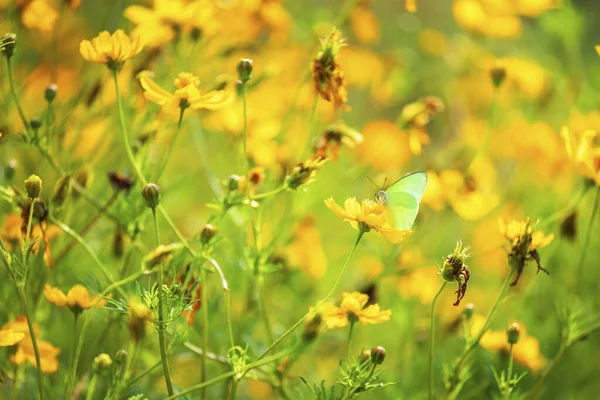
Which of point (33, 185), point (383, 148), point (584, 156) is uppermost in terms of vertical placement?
point (33, 185)

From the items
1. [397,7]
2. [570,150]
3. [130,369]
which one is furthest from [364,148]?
[397,7]

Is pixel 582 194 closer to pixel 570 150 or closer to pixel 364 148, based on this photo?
pixel 570 150

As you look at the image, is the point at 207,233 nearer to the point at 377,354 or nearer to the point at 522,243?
the point at 377,354

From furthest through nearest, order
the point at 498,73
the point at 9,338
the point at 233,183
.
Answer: the point at 498,73, the point at 233,183, the point at 9,338

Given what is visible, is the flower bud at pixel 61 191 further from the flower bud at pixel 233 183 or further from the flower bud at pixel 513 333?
the flower bud at pixel 513 333

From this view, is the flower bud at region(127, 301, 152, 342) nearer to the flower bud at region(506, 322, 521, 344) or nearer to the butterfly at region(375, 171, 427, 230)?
the butterfly at region(375, 171, 427, 230)

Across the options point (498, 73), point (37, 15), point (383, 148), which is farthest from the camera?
point (383, 148)

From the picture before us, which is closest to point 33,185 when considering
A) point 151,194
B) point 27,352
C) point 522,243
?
point 151,194
